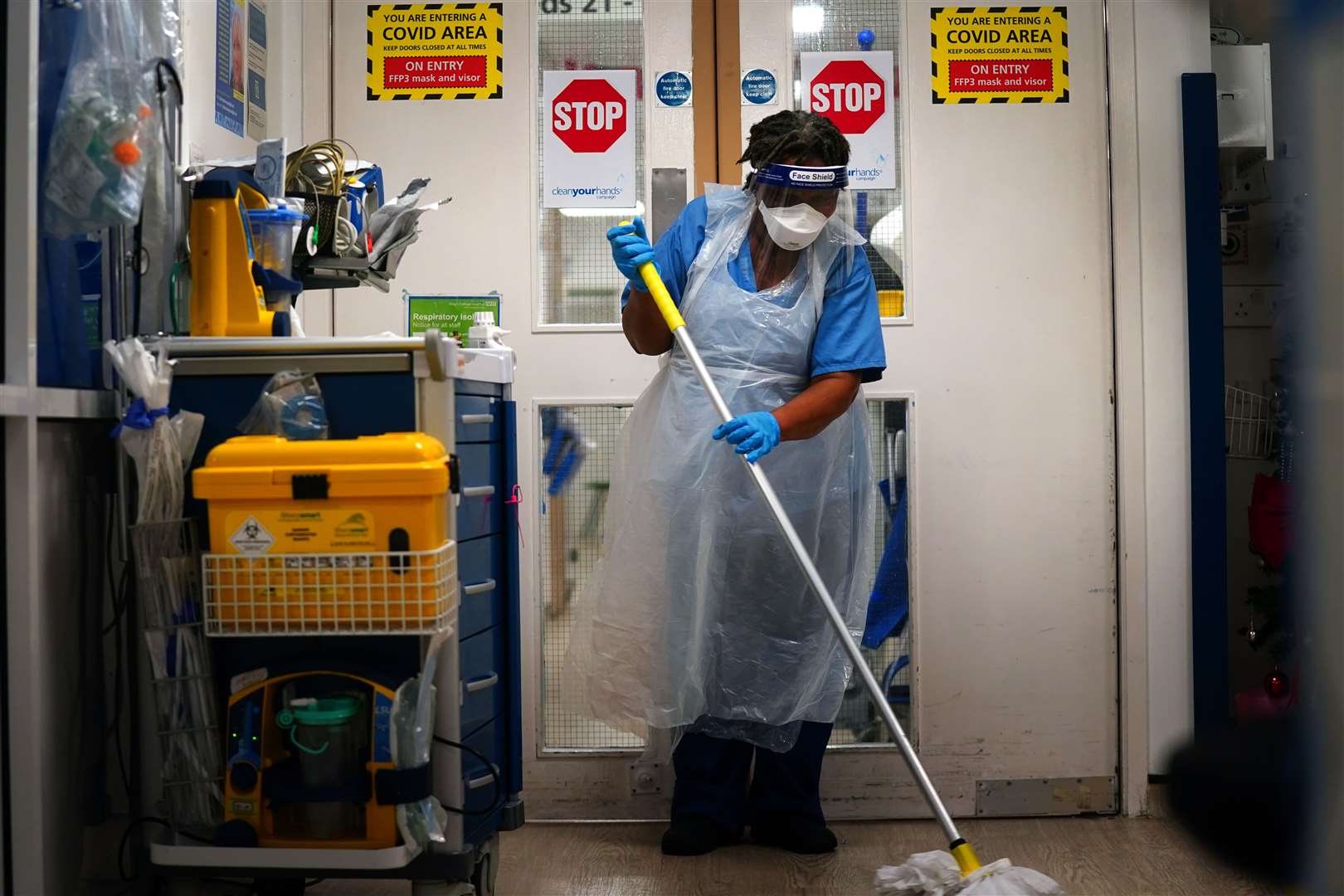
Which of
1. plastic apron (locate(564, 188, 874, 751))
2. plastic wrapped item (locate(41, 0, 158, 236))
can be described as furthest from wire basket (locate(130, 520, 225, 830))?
plastic apron (locate(564, 188, 874, 751))

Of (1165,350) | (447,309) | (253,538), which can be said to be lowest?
(253,538)

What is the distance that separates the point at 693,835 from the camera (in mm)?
2234

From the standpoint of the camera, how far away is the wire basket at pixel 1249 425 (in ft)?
9.53

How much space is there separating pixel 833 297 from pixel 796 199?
0.19m

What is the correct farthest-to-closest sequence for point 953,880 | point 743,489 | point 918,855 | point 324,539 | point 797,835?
point 797,835, point 743,489, point 918,855, point 953,880, point 324,539

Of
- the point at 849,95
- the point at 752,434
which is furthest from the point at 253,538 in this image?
the point at 849,95

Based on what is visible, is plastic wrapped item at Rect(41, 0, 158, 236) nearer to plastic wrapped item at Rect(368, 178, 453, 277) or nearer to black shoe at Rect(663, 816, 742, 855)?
plastic wrapped item at Rect(368, 178, 453, 277)

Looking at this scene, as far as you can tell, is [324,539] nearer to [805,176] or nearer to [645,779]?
[805,176]

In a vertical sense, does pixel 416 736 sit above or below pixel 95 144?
below

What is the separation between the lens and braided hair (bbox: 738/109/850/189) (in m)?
2.07

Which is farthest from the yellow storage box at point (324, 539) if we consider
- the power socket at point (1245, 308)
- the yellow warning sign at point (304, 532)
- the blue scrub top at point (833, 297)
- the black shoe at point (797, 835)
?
the power socket at point (1245, 308)

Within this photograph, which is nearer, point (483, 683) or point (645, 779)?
point (483, 683)

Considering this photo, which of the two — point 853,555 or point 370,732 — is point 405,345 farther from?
Result: point 853,555

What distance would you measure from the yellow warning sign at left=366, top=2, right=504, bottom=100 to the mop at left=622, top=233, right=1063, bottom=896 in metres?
0.75
